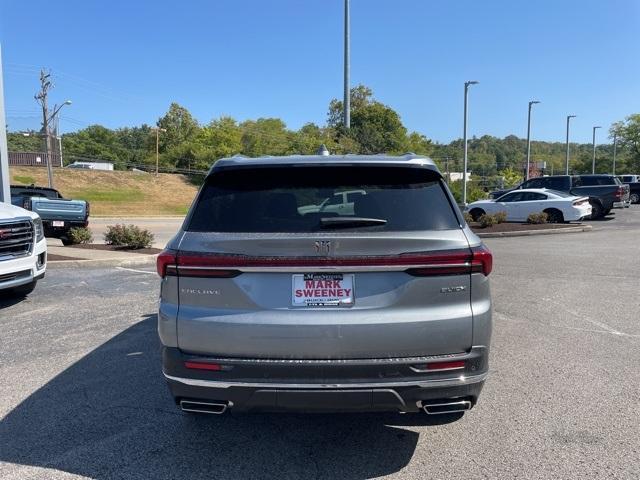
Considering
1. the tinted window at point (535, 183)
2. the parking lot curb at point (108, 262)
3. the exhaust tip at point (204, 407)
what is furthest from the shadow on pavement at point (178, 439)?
the tinted window at point (535, 183)

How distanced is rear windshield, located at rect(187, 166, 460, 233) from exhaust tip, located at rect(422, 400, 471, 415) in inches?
39.6

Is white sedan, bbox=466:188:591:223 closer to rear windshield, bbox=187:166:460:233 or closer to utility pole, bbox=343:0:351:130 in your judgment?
utility pole, bbox=343:0:351:130

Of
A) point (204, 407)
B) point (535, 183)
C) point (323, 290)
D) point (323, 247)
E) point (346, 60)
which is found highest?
point (346, 60)

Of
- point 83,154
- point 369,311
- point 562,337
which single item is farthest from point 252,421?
point 83,154

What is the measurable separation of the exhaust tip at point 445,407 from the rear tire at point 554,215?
768 inches

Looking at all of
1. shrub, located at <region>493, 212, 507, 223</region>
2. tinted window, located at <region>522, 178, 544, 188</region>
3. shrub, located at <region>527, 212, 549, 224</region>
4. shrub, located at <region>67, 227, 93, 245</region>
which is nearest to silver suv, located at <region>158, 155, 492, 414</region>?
shrub, located at <region>67, 227, 93, 245</region>

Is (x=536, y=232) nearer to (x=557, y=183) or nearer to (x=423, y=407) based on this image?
(x=557, y=183)

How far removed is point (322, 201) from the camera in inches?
127

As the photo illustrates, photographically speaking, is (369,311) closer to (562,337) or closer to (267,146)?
(562,337)

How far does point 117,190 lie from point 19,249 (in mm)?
43526

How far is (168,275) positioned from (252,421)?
58.2 inches

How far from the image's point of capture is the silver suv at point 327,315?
2.91m

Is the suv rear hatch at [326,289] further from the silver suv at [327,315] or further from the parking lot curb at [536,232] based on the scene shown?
the parking lot curb at [536,232]

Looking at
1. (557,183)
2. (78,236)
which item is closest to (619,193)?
(557,183)
